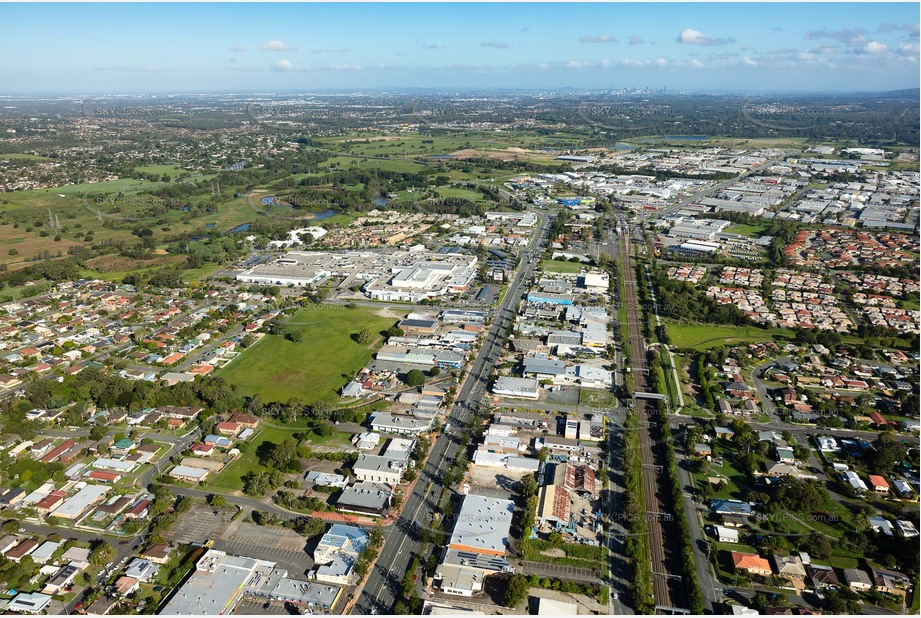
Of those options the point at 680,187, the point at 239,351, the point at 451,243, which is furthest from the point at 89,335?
the point at 680,187

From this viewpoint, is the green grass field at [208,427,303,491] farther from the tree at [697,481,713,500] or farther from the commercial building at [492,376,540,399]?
the tree at [697,481,713,500]

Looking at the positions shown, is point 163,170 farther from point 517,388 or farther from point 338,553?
point 338,553

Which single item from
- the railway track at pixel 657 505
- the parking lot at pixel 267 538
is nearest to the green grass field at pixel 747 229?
the railway track at pixel 657 505

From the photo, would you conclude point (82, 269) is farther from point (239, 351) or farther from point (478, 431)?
point (478, 431)

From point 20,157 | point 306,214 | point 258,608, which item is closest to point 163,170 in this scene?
point 20,157

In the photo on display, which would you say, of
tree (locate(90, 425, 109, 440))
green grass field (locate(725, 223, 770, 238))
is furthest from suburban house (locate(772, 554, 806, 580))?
green grass field (locate(725, 223, 770, 238))
